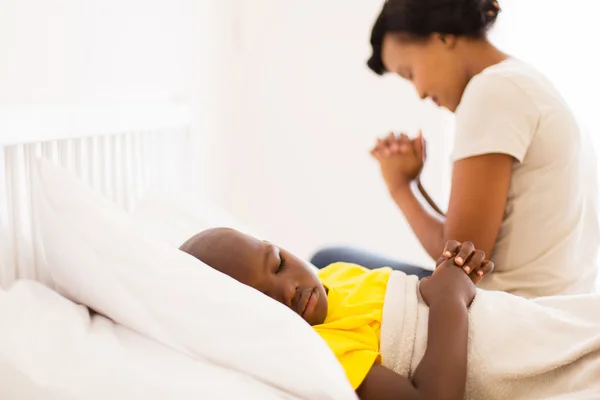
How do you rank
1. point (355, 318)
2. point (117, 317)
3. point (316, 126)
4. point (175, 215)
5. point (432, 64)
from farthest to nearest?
point (316, 126) → point (432, 64) → point (175, 215) → point (355, 318) → point (117, 317)

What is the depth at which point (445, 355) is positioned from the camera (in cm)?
78

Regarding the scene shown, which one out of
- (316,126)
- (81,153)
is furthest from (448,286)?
(316,126)

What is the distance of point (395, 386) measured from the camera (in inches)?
30.1

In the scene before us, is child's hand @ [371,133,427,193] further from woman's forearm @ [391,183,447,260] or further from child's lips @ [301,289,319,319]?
child's lips @ [301,289,319,319]

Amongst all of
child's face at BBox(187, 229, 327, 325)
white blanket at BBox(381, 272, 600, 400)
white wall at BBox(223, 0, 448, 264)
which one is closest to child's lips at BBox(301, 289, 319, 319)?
child's face at BBox(187, 229, 327, 325)

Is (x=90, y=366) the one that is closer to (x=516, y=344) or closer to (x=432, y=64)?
(x=516, y=344)

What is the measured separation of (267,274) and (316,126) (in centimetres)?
141

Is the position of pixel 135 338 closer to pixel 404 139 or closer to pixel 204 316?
pixel 204 316

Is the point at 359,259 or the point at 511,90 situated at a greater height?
the point at 511,90

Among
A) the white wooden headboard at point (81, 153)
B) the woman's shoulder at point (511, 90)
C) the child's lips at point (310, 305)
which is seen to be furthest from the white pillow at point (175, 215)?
the woman's shoulder at point (511, 90)

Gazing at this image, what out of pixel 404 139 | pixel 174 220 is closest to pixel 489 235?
pixel 404 139

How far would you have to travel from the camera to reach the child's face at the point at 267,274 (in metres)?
0.89

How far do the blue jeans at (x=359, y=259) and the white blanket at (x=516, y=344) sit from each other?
1.53 feet

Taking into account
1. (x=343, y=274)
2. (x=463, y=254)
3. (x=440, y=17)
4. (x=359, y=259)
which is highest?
(x=440, y=17)
